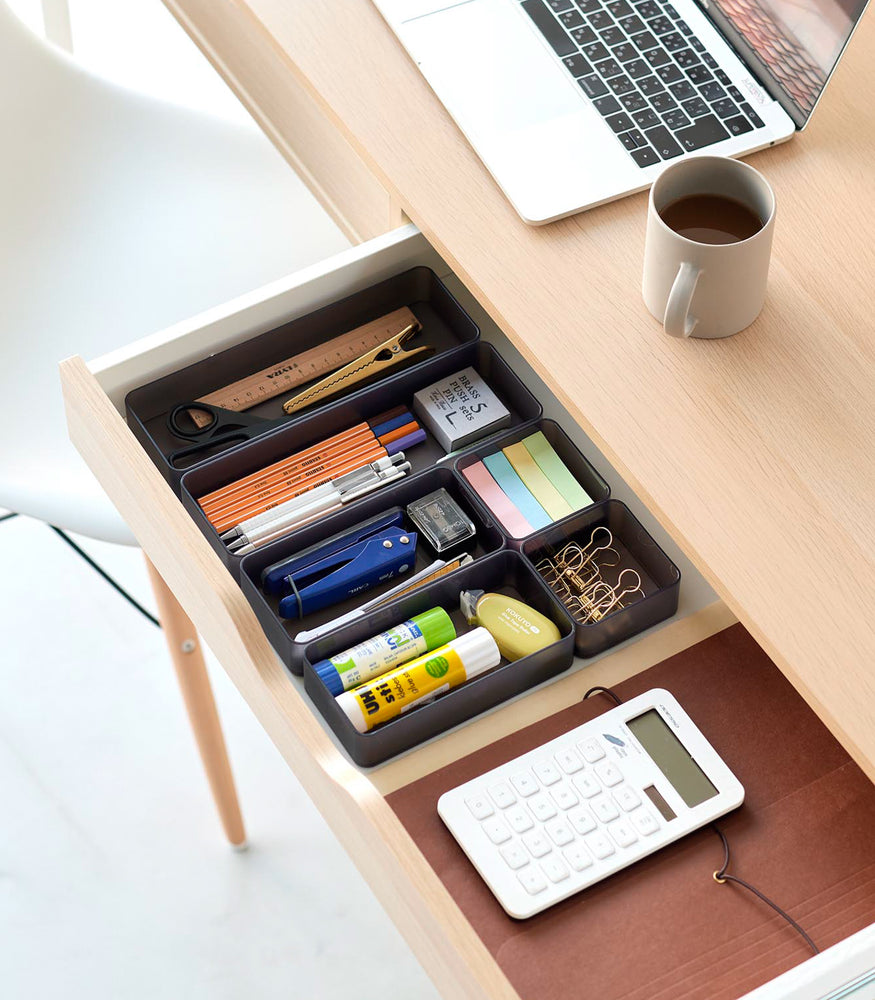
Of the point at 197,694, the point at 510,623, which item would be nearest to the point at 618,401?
the point at 510,623

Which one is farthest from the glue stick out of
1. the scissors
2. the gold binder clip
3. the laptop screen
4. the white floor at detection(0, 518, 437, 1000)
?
the white floor at detection(0, 518, 437, 1000)

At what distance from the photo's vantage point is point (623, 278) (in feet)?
3.23

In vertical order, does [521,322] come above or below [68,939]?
above

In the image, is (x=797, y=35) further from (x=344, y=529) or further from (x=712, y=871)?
(x=712, y=871)

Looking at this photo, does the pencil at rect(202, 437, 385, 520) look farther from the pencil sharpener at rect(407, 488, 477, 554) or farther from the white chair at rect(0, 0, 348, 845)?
the white chair at rect(0, 0, 348, 845)

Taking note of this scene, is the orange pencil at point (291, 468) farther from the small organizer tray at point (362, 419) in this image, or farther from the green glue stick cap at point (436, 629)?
the green glue stick cap at point (436, 629)

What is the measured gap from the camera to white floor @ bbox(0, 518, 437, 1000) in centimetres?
154

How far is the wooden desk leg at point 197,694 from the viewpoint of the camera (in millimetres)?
1312

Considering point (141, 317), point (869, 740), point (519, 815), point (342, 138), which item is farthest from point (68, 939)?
point (869, 740)

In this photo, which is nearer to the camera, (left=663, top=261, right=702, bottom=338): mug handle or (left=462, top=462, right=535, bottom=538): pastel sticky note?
(left=663, top=261, right=702, bottom=338): mug handle

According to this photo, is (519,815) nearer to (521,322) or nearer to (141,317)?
(521,322)

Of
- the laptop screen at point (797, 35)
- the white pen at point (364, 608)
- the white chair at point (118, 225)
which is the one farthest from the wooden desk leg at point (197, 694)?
the laptop screen at point (797, 35)

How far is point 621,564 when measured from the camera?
1.04 meters

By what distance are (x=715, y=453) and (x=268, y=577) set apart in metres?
0.34
